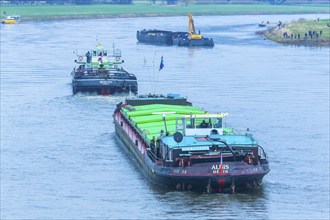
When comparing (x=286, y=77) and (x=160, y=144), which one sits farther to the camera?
(x=286, y=77)

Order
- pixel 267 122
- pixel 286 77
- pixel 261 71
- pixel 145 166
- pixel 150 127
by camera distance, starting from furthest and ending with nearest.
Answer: pixel 261 71 → pixel 286 77 → pixel 267 122 → pixel 150 127 → pixel 145 166

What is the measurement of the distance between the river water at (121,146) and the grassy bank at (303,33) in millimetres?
15674

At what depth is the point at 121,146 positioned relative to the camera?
5003 centimetres

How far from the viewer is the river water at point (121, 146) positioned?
124 feet

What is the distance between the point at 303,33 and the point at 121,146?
86.2 m

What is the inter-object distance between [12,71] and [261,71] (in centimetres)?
2015

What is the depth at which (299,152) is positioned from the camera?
154 ft

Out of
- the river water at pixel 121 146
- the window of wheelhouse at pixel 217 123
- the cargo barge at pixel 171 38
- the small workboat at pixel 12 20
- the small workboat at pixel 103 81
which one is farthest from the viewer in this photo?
the small workboat at pixel 12 20

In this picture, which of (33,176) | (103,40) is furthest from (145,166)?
(103,40)

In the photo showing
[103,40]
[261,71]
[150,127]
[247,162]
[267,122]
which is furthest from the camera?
[103,40]

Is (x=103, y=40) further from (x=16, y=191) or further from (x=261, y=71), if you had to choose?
(x=16, y=191)

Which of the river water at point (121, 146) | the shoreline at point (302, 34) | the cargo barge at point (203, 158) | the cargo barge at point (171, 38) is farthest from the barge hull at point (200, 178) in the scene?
the shoreline at point (302, 34)

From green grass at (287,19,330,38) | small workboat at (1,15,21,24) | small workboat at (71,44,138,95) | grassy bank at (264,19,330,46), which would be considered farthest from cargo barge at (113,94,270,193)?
small workboat at (1,15,21,24)

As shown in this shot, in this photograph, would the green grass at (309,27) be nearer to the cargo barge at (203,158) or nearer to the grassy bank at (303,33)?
the grassy bank at (303,33)
